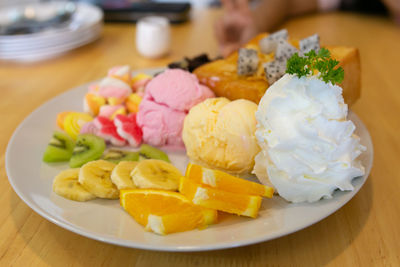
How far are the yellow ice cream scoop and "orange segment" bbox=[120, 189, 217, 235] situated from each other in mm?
289

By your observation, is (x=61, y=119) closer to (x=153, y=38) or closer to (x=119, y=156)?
(x=119, y=156)

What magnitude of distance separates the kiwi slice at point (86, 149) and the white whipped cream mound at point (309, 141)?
0.57 m

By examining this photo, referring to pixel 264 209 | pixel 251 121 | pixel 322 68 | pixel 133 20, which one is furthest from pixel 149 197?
pixel 133 20

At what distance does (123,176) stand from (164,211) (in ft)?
0.64

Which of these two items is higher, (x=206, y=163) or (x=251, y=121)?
(x=251, y=121)

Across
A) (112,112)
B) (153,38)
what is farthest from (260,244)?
(153,38)

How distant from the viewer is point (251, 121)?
1195 millimetres

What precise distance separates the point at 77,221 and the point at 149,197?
180 mm

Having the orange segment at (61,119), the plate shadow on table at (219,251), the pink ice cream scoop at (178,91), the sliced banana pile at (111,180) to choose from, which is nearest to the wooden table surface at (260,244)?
the plate shadow on table at (219,251)

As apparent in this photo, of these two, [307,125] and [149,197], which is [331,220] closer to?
[307,125]

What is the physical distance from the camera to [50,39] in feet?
7.06

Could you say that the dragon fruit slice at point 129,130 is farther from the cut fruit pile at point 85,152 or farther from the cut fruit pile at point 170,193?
the cut fruit pile at point 170,193

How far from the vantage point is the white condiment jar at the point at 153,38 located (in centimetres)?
220

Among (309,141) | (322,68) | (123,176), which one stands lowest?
(123,176)
